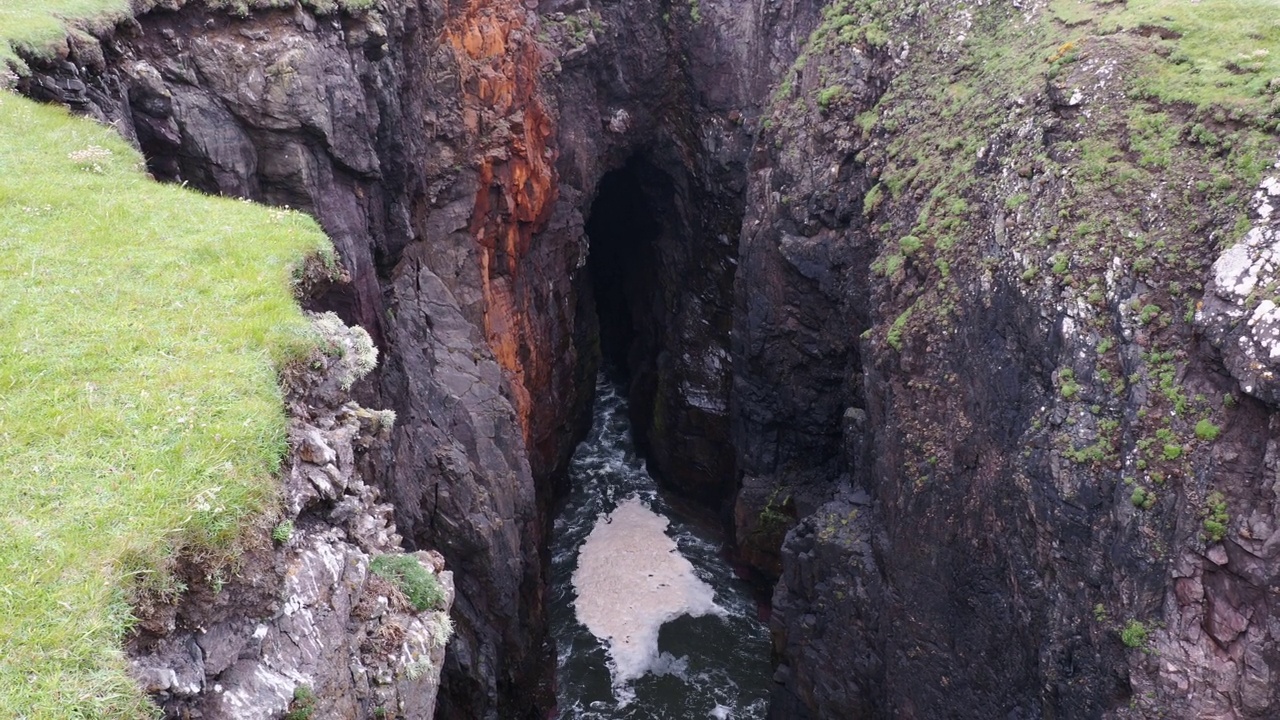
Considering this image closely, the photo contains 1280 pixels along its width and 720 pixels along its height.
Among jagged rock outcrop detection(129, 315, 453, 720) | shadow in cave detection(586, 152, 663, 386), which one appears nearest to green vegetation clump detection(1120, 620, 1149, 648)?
jagged rock outcrop detection(129, 315, 453, 720)

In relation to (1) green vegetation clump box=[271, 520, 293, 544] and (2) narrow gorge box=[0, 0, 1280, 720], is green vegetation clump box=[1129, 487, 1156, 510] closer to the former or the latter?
(2) narrow gorge box=[0, 0, 1280, 720]

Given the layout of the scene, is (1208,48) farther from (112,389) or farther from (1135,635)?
(112,389)

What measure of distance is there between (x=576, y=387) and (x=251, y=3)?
62.3 feet

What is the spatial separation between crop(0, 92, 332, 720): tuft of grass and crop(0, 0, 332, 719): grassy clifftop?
18 mm

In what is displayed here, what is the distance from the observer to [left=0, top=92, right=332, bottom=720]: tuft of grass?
6.24 m

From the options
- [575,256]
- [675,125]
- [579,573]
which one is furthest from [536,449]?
[675,125]

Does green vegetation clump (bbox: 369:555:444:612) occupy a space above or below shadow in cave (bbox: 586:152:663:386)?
below

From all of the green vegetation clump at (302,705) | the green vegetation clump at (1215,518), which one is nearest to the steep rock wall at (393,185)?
the green vegetation clump at (302,705)

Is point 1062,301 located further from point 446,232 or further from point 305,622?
point 446,232

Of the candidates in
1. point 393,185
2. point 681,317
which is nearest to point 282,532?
point 393,185

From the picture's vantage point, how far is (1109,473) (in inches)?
569

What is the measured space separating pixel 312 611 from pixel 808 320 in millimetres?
19657

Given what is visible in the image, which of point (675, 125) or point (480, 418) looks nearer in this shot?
point (480, 418)

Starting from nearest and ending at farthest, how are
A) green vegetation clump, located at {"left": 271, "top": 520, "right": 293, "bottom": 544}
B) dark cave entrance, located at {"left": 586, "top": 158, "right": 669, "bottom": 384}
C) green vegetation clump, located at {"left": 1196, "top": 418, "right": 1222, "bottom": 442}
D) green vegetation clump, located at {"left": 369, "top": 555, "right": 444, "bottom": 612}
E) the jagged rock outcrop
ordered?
the jagged rock outcrop < green vegetation clump, located at {"left": 271, "top": 520, "right": 293, "bottom": 544} < green vegetation clump, located at {"left": 369, "top": 555, "right": 444, "bottom": 612} < green vegetation clump, located at {"left": 1196, "top": 418, "right": 1222, "bottom": 442} < dark cave entrance, located at {"left": 586, "top": 158, "right": 669, "bottom": 384}
